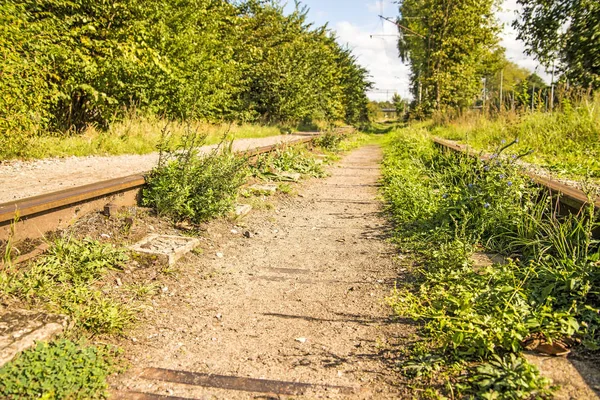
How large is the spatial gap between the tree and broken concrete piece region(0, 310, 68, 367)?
13143mm

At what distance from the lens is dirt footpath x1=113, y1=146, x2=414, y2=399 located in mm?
1992

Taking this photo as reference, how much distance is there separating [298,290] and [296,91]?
2039cm

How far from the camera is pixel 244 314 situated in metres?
2.71

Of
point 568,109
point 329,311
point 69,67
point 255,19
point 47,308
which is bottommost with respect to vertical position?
point 329,311

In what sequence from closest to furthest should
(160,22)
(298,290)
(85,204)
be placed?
(298,290)
(85,204)
(160,22)

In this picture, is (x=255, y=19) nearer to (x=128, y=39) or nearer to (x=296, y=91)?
(x=296, y=91)

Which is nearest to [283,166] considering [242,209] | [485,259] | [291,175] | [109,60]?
[291,175]


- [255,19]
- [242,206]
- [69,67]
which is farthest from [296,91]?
[242,206]

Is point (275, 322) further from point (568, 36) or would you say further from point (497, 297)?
point (568, 36)

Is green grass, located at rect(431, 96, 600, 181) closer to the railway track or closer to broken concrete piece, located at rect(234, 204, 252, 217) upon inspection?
broken concrete piece, located at rect(234, 204, 252, 217)

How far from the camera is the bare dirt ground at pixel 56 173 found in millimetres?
3891

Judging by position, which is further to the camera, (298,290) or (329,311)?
(298,290)

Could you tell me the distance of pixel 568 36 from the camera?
45.2 ft

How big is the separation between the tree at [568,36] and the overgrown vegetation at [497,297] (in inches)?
395
